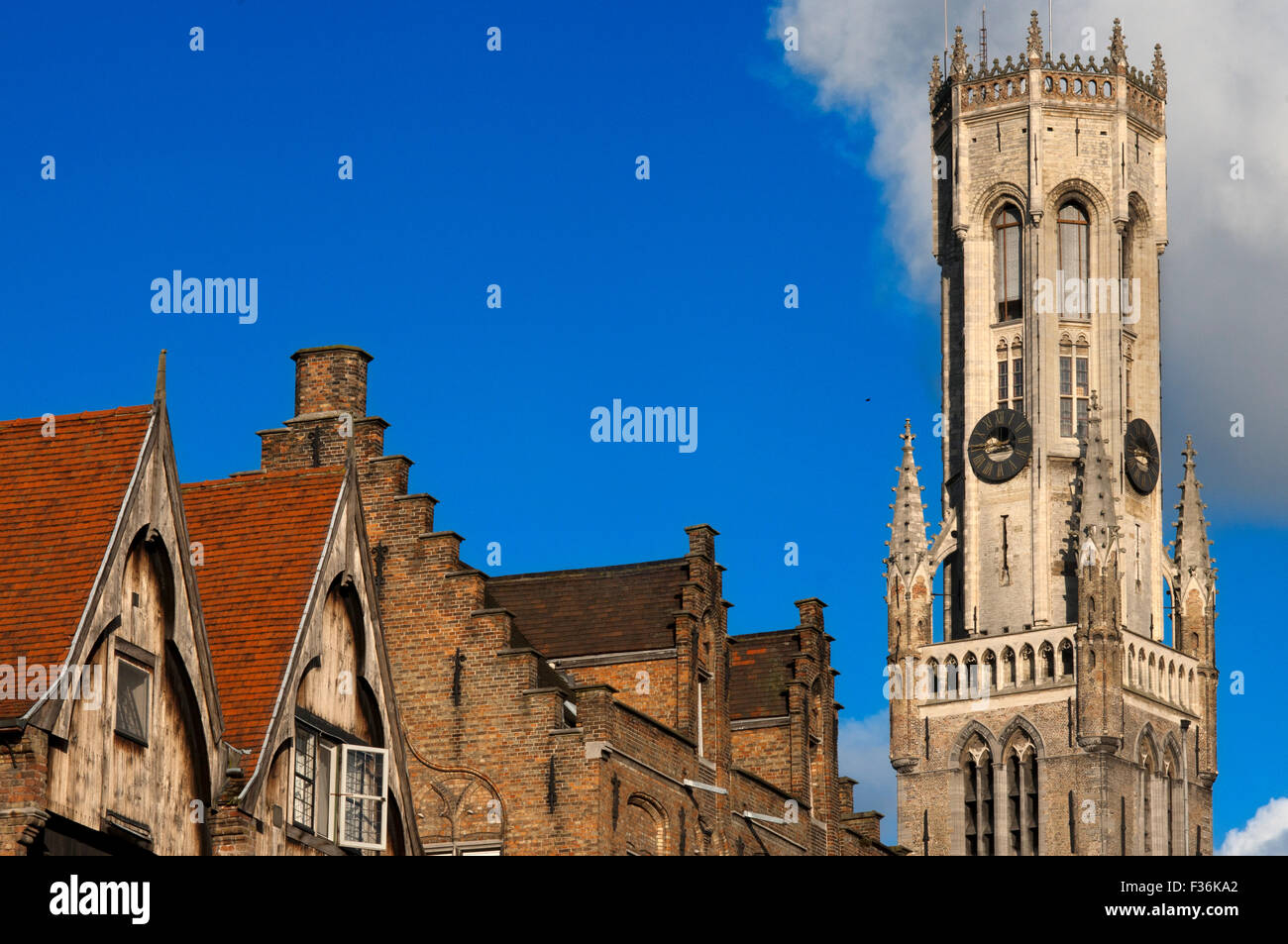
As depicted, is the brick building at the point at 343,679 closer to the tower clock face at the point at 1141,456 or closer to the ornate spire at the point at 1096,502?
the ornate spire at the point at 1096,502

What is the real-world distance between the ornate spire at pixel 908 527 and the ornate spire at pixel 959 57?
17812mm

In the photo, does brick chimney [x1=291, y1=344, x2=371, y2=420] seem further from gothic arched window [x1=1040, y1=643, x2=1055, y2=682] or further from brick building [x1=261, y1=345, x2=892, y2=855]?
gothic arched window [x1=1040, y1=643, x2=1055, y2=682]

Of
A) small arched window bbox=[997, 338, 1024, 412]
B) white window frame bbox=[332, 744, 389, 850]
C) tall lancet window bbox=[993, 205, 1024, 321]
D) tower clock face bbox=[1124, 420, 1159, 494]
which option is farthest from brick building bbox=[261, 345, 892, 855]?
tall lancet window bbox=[993, 205, 1024, 321]

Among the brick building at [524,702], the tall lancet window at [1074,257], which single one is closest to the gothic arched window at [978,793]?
the tall lancet window at [1074,257]

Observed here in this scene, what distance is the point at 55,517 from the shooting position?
2847cm

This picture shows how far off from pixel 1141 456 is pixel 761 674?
67.2 metres

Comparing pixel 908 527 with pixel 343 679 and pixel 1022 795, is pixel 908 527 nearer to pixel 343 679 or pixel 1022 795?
pixel 1022 795

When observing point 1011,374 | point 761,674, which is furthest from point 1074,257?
point 761,674

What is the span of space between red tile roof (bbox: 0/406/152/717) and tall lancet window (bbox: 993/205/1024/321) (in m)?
89.6

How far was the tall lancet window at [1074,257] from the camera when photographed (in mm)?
116938

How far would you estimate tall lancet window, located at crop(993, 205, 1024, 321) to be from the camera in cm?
11731
